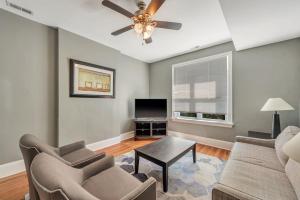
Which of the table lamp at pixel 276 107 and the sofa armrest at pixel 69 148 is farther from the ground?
the table lamp at pixel 276 107

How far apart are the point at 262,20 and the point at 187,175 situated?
255 cm

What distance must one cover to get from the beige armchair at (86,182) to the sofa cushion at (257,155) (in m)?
1.34

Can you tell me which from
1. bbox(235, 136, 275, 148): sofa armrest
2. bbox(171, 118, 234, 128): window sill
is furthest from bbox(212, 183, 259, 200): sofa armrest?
bbox(171, 118, 234, 128): window sill

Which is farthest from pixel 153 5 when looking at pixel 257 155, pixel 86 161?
pixel 257 155

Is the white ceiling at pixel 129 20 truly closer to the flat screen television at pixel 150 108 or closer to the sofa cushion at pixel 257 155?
the flat screen television at pixel 150 108

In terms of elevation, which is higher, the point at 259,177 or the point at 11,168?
the point at 259,177

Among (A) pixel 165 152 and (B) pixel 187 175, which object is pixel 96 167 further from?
(B) pixel 187 175

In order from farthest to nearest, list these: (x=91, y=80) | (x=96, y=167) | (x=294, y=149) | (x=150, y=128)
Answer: (x=150, y=128) < (x=91, y=80) < (x=96, y=167) < (x=294, y=149)

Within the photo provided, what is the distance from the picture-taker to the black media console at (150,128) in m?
3.93

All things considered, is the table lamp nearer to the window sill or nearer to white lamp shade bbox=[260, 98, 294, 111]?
white lamp shade bbox=[260, 98, 294, 111]

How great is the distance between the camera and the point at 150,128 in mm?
3943

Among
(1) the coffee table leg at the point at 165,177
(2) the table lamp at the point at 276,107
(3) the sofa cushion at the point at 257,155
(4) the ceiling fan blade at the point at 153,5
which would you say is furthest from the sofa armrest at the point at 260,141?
(4) the ceiling fan blade at the point at 153,5

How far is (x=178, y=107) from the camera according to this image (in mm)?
4105

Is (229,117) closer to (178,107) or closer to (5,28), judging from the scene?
(178,107)
